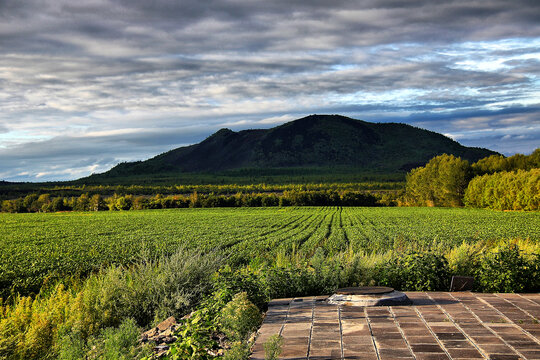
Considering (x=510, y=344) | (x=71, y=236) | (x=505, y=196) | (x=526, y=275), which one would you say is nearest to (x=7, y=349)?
(x=510, y=344)

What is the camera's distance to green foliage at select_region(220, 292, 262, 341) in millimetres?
6453

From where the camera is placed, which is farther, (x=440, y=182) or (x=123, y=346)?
(x=440, y=182)

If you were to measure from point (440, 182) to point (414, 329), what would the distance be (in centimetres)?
8180

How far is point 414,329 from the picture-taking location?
243 inches

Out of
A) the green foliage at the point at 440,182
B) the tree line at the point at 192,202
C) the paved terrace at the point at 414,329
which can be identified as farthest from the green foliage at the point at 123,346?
the tree line at the point at 192,202

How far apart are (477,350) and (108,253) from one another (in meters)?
21.7

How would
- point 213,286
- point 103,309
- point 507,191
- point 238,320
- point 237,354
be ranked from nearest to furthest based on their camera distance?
point 237,354 → point 238,320 → point 103,309 → point 213,286 → point 507,191

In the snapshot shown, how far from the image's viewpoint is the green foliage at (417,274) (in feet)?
31.2

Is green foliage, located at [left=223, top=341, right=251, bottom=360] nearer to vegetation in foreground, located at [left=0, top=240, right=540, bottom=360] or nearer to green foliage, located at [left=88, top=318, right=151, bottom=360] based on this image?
green foliage, located at [left=88, top=318, right=151, bottom=360]

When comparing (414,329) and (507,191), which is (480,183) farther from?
(414,329)

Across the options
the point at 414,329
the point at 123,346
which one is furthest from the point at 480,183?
the point at 123,346

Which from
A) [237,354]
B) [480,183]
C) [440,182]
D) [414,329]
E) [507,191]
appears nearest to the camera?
[237,354]

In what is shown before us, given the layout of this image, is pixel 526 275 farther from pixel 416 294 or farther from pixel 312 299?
pixel 312 299

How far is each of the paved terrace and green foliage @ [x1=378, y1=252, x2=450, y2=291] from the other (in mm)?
1264
